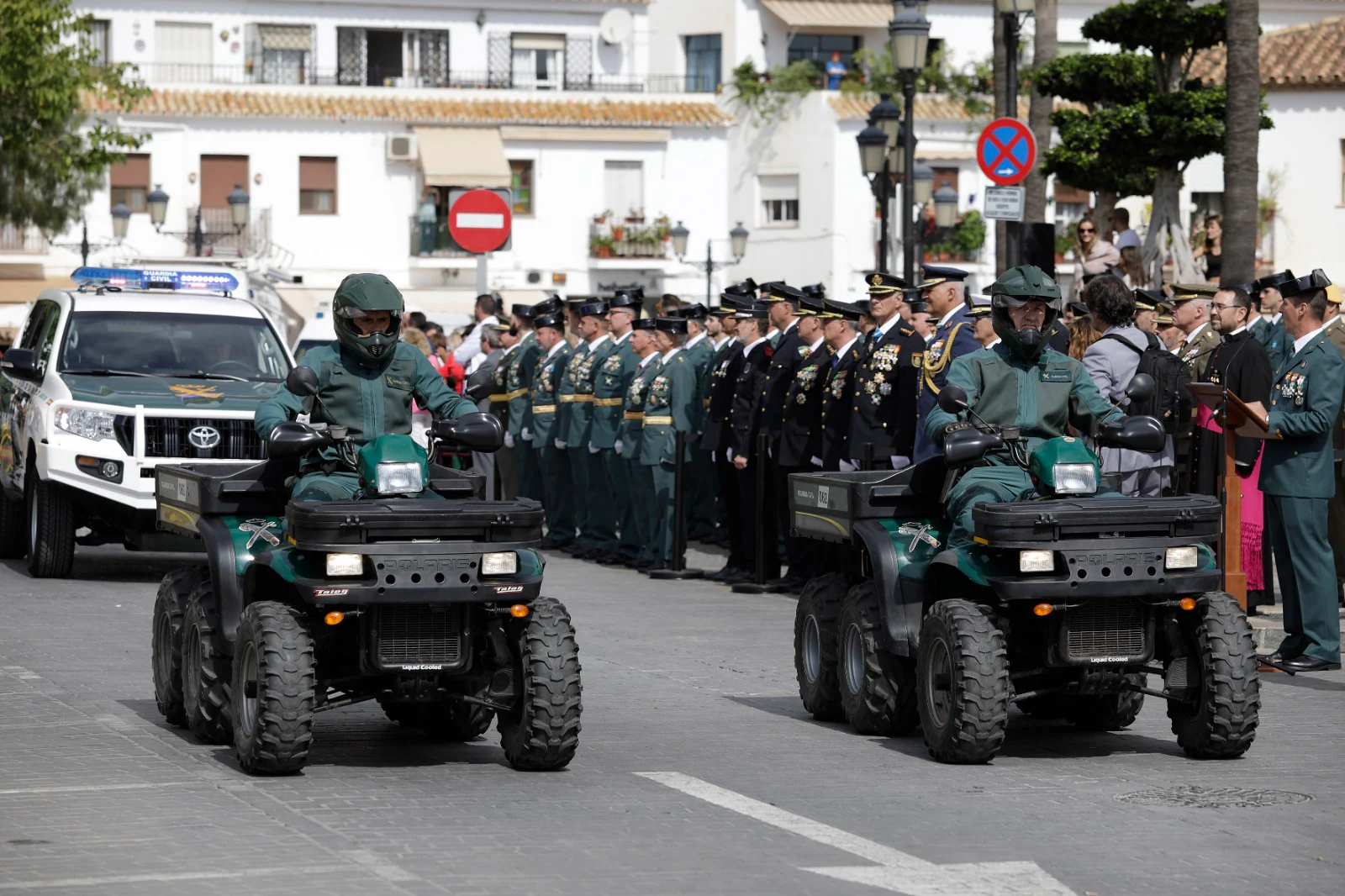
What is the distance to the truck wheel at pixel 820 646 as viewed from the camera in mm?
11391

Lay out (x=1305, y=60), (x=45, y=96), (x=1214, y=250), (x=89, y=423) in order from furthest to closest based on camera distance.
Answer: (x=1305, y=60) < (x=45, y=96) < (x=1214, y=250) < (x=89, y=423)

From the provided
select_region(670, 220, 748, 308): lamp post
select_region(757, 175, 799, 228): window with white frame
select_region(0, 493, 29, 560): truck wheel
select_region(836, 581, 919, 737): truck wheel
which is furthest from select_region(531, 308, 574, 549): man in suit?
select_region(757, 175, 799, 228): window with white frame

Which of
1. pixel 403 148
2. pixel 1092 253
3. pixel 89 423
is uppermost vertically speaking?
pixel 403 148

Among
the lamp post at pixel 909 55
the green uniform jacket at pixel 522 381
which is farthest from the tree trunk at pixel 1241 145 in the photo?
the green uniform jacket at pixel 522 381

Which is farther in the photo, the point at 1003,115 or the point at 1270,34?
the point at 1270,34

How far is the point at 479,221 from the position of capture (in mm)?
22297

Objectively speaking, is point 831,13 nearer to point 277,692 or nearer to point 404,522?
point 404,522

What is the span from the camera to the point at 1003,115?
80.1ft

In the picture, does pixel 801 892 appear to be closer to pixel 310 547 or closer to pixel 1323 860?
pixel 1323 860

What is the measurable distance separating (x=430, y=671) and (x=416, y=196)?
48185mm

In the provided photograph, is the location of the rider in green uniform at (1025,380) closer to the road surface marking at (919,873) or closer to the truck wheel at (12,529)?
the road surface marking at (919,873)

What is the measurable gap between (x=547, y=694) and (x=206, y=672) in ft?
5.52

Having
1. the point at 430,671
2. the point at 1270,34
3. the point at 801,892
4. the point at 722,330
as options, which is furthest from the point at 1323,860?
Result: the point at 1270,34

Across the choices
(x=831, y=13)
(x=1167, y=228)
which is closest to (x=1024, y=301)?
(x=1167, y=228)
